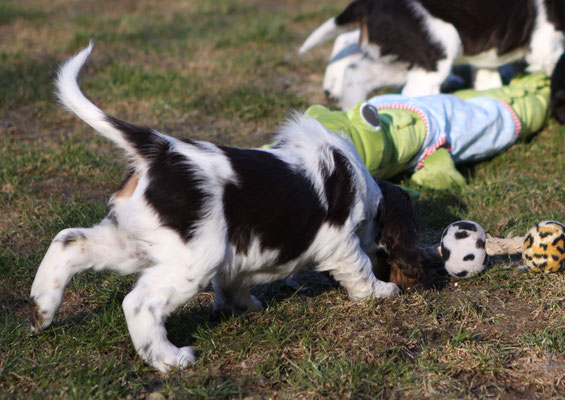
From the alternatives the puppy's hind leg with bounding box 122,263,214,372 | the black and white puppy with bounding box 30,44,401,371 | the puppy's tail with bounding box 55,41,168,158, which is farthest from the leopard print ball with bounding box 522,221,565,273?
the puppy's tail with bounding box 55,41,168,158

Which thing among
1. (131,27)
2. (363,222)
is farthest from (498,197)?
(131,27)

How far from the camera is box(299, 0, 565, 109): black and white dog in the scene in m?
5.01

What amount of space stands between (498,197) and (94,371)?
2.56m

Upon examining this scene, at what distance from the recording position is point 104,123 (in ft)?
7.66

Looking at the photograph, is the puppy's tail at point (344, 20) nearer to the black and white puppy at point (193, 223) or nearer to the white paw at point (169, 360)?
the black and white puppy at point (193, 223)

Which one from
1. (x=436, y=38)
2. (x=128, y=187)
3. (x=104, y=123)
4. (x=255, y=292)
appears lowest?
(x=255, y=292)

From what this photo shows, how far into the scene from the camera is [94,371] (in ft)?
7.56

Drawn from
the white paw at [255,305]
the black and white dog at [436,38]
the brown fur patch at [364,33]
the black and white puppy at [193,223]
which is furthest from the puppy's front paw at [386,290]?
the brown fur patch at [364,33]

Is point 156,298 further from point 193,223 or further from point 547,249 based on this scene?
point 547,249

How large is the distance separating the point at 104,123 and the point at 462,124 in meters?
2.65

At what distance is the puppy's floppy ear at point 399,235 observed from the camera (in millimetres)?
2859

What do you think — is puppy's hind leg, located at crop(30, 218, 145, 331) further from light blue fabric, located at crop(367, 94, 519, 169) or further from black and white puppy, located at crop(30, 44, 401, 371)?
Result: light blue fabric, located at crop(367, 94, 519, 169)

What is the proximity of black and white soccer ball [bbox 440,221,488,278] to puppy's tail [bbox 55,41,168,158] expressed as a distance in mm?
1382

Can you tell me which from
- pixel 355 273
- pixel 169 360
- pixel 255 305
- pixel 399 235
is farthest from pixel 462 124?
pixel 169 360
